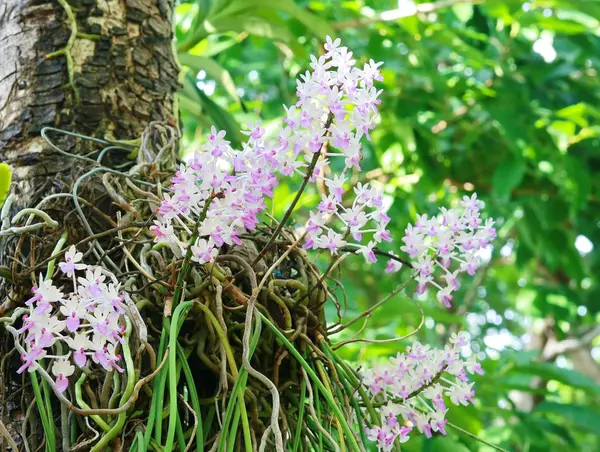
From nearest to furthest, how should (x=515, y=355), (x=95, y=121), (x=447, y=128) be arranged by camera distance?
(x=95, y=121) → (x=515, y=355) → (x=447, y=128)

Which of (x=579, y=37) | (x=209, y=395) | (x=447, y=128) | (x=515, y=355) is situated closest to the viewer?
(x=209, y=395)

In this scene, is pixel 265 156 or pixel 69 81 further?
pixel 69 81

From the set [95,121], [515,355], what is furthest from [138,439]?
[515,355]

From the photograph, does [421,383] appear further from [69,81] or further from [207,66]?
[207,66]

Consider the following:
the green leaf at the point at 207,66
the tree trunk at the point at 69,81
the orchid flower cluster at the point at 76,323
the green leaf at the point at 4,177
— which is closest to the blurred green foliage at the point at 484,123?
the green leaf at the point at 207,66

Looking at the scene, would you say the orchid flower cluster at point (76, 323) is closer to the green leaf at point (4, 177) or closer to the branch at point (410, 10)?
the green leaf at point (4, 177)

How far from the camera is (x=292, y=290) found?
0.60m

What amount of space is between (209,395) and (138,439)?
0.11 meters

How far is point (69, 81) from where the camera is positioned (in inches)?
28.2

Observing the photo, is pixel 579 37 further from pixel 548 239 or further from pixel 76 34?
pixel 76 34

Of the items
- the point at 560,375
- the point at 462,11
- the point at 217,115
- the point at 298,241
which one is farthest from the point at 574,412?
the point at 298,241

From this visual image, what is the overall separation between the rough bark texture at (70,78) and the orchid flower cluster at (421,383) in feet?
1.18

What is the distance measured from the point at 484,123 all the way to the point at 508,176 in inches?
10.1

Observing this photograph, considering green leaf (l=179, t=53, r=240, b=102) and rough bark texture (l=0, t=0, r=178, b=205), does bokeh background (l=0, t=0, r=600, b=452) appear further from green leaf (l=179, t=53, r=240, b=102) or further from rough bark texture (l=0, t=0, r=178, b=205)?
rough bark texture (l=0, t=0, r=178, b=205)
